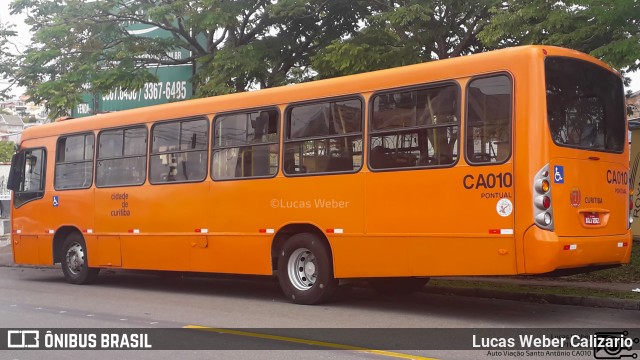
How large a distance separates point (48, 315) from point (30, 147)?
6.97 m

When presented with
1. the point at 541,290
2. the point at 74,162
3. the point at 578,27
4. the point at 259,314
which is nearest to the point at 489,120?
the point at 541,290

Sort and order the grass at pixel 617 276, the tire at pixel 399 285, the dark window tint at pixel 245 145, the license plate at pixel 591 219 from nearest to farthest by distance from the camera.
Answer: the license plate at pixel 591 219
the dark window tint at pixel 245 145
the tire at pixel 399 285
the grass at pixel 617 276

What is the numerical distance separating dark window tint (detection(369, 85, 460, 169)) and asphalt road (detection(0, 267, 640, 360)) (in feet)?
6.94

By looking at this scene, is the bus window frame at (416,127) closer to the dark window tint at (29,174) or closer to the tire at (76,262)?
the tire at (76,262)

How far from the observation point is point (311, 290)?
1028 cm

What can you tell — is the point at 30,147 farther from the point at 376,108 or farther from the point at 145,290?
the point at 376,108

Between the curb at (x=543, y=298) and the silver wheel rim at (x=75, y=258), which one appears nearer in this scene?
the curb at (x=543, y=298)

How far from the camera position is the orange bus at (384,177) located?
27.1 feet

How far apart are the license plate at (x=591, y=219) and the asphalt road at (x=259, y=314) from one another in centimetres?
128

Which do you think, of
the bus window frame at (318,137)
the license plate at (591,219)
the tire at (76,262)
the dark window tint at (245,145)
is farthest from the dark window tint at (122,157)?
the license plate at (591,219)

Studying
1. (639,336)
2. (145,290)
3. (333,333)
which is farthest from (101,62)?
(639,336)

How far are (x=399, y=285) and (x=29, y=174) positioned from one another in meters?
9.11

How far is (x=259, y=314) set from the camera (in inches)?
380

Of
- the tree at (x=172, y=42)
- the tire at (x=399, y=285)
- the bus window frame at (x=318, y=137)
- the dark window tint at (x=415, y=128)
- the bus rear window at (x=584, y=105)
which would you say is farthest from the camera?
the tree at (x=172, y=42)
